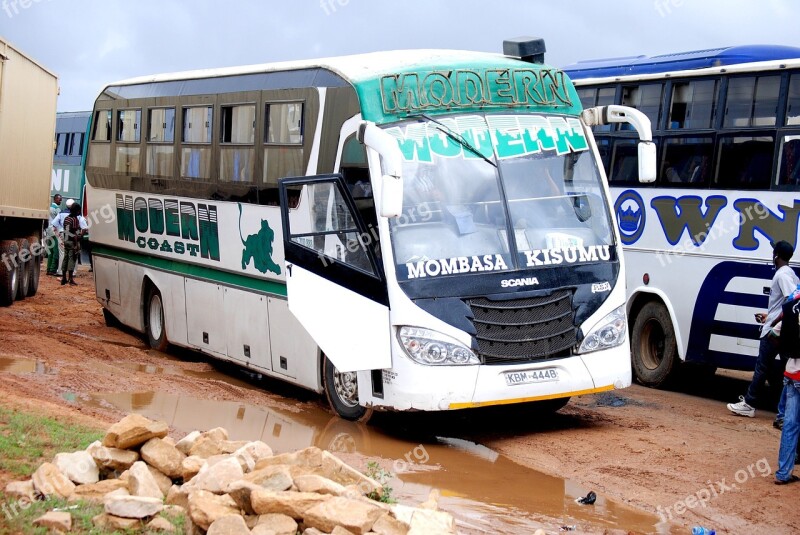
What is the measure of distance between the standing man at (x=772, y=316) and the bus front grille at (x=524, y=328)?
261 centimetres

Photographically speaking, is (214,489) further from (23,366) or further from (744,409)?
(744,409)

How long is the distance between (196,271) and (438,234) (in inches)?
216

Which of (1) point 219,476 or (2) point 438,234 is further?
(2) point 438,234

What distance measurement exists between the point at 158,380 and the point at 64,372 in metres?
1.04

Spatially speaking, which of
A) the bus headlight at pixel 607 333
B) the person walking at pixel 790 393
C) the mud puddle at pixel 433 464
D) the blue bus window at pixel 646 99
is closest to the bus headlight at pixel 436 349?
the mud puddle at pixel 433 464

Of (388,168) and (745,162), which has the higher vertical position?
(745,162)

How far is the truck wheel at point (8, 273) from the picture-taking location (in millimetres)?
21281

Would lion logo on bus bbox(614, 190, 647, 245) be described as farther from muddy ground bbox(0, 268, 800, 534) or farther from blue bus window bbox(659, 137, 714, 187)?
muddy ground bbox(0, 268, 800, 534)

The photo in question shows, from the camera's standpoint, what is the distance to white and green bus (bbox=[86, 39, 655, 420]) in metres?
10.3

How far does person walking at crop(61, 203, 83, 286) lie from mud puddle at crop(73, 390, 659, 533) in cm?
1422

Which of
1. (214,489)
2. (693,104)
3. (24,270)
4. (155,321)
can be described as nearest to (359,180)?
(214,489)

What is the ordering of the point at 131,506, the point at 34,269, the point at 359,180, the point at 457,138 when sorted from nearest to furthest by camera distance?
the point at 131,506
the point at 457,138
the point at 359,180
the point at 34,269

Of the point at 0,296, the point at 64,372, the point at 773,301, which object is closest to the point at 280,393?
the point at 64,372

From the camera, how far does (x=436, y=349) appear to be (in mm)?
10188
